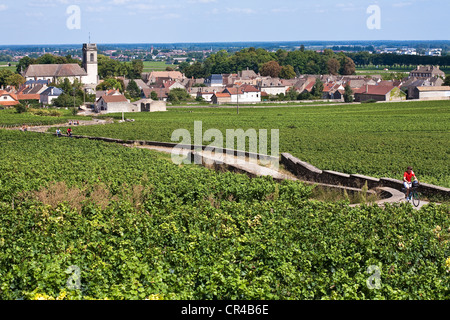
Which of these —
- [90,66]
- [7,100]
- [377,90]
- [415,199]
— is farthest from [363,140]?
[90,66]

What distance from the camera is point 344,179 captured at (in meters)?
26.3

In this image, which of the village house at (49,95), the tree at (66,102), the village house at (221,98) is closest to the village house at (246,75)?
the village house at (221,98)

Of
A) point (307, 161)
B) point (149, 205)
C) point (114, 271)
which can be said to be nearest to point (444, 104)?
point (307, 161)

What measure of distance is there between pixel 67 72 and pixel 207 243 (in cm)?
15189

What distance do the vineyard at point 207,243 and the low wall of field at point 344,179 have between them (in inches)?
130

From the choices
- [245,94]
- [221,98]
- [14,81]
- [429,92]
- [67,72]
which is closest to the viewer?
[429,92]

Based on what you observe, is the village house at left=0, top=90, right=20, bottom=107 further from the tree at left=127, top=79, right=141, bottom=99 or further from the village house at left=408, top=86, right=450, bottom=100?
the village house at left=408, top=86, right=450, bottom=100

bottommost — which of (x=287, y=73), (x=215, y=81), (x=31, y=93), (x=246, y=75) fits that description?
(x=31, y=93)

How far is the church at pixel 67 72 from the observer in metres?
156

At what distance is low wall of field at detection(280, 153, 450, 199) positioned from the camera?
864 inches

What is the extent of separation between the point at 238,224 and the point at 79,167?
12817 mm

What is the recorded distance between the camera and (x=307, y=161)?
33125 millimetres

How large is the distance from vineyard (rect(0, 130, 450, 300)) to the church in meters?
137

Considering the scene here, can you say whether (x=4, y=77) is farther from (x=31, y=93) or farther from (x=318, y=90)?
(x=318, y=90)
